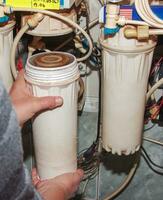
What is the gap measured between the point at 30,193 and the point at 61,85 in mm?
403

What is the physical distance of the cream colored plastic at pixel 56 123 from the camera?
2.97 feet

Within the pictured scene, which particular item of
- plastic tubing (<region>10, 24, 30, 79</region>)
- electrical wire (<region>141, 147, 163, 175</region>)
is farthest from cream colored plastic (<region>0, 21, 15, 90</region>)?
electrical wire (<region>141, 147, 163, 175</region>)

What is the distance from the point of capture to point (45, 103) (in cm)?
91

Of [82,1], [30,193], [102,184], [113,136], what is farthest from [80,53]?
[30,193]

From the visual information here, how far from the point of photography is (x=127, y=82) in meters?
0.95

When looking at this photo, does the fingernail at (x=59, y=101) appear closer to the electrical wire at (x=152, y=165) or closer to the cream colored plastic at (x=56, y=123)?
the cream colored plastic at (x=56, y=123)

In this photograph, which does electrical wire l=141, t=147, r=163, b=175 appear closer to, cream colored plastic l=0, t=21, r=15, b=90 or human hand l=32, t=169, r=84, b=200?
human hand l=32, t=169, r=84, b=200

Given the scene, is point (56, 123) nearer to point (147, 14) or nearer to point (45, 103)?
point (45, 103)

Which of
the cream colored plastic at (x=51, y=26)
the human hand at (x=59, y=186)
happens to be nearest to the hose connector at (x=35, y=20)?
the cream colored plastic at (x=51, y=26)

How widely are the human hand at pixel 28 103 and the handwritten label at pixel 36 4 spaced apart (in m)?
0.19

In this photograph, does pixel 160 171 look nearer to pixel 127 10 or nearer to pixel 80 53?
pixel 80 53

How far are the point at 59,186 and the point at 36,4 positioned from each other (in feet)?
1.50

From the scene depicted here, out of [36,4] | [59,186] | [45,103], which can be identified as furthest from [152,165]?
[36,4]

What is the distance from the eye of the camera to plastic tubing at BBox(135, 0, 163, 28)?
2.81 ft
